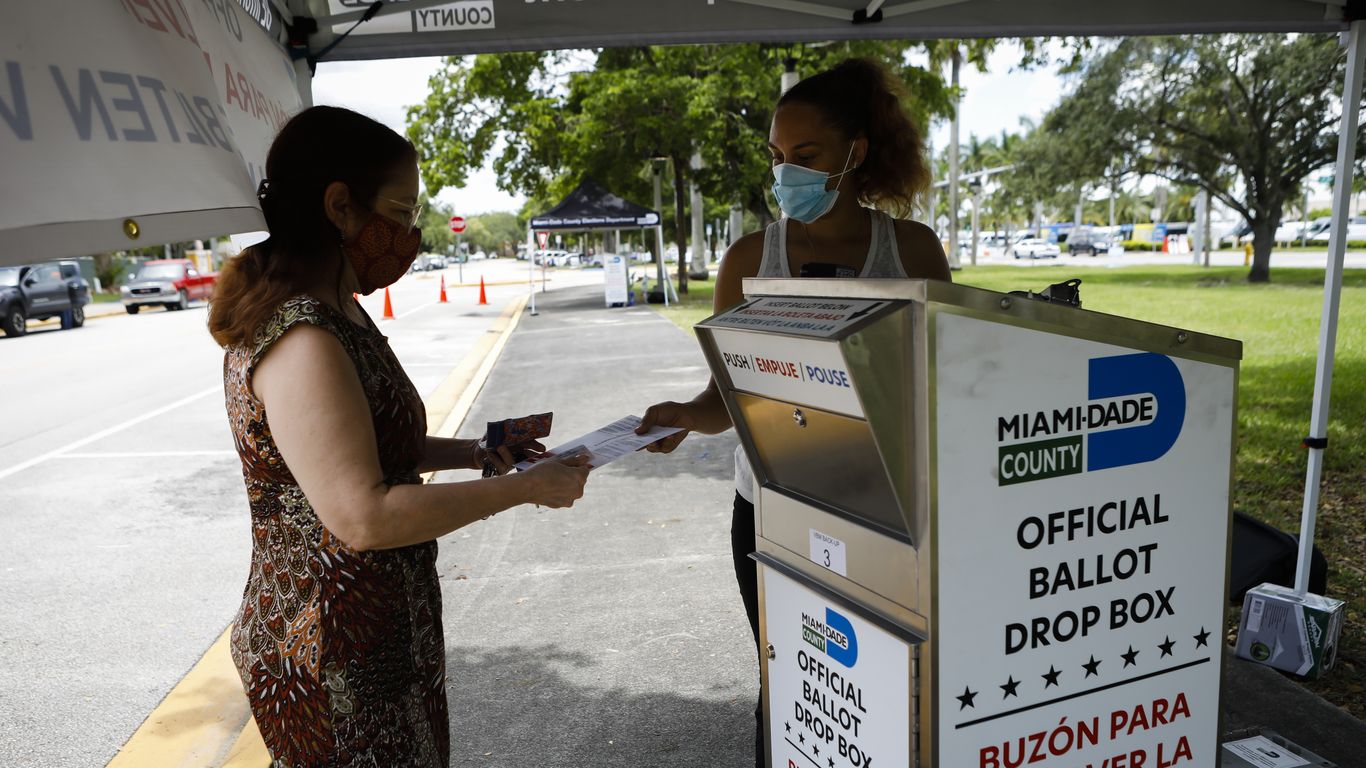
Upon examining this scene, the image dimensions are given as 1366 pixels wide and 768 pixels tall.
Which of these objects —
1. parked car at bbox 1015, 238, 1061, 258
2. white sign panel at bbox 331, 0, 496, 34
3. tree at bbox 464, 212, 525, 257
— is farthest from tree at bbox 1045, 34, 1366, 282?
tree at bbox 464, 212, 525, 257

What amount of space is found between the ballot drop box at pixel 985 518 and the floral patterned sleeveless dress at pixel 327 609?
2.09 feet

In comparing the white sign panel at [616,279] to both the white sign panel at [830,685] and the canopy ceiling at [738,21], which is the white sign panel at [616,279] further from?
the white sign panel at [830,685]

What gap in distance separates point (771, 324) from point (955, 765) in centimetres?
83

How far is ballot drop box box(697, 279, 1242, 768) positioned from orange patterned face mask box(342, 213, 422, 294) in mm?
601

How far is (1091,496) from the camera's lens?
1710 mm

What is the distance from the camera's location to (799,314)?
163 centimetres

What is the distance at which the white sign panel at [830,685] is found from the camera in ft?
5.49

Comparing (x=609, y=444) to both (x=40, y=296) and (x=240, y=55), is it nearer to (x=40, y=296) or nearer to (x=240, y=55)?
(x=240, y=55)

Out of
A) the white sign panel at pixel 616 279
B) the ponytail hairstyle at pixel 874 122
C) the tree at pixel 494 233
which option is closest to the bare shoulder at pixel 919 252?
the ponytail hairstyle at pixel 874 122

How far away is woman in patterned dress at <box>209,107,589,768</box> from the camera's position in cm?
154

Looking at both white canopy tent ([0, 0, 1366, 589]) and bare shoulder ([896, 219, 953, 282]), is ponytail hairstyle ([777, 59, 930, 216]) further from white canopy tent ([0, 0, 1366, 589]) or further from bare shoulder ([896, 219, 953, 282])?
white canopy tent ([0, 0, 1366, 589])

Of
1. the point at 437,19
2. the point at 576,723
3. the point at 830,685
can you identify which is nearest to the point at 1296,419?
Answer: the point at 576,723

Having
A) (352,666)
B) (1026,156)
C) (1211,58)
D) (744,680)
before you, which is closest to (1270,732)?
(744,680)

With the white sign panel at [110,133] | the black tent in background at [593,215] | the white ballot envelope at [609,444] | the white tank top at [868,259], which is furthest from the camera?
the black tent in background at [593,215]
